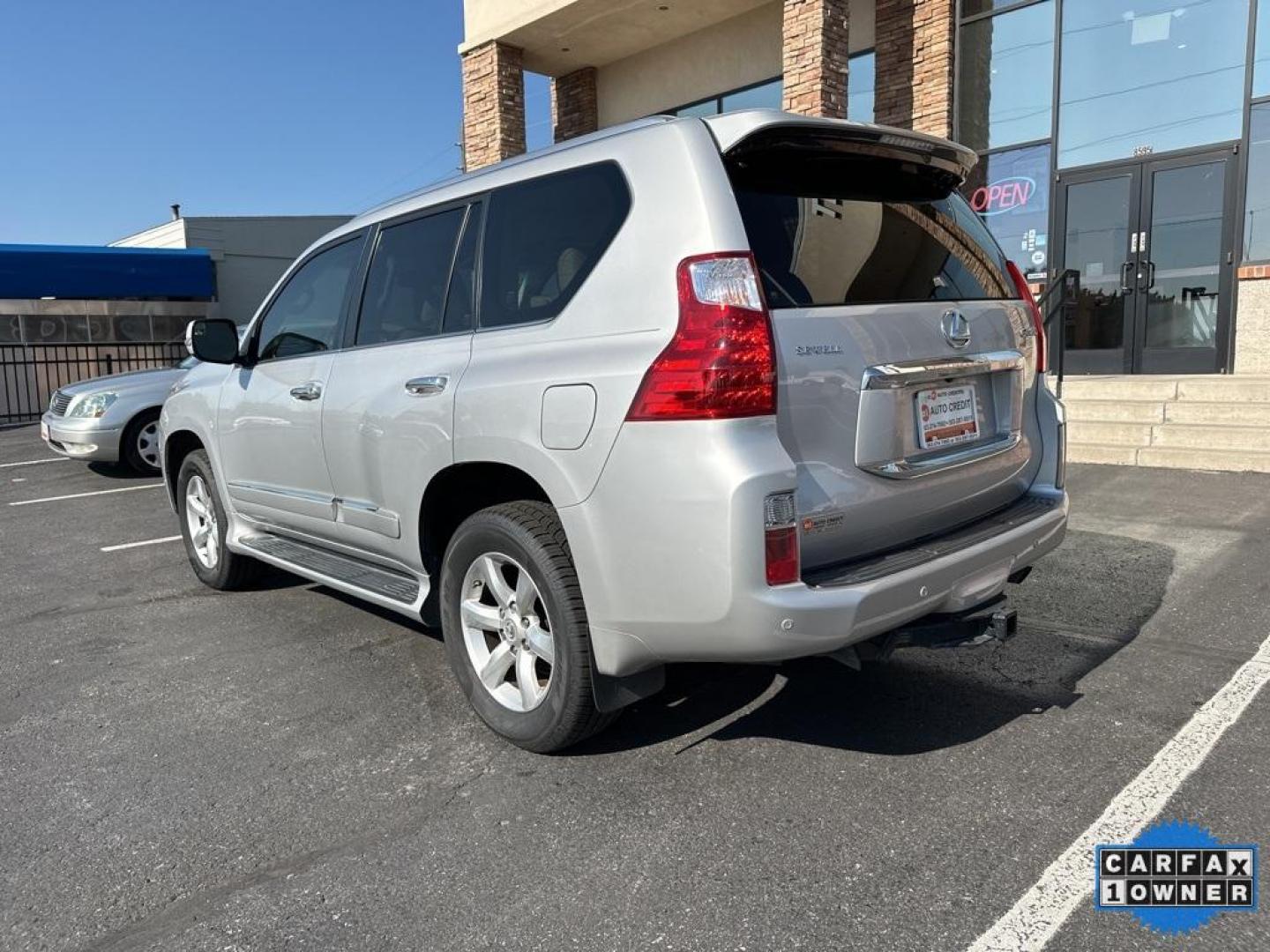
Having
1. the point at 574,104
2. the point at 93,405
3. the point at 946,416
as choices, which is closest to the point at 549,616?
the point at 946,416

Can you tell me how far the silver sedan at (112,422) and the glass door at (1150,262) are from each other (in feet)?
32.7

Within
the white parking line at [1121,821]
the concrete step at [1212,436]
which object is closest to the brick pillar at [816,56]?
the concrete step at [1212,436]

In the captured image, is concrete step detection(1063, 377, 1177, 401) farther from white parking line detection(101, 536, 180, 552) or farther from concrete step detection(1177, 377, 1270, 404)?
white parking line detection(101, 536, 180, 552)

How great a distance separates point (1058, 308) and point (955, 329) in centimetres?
657

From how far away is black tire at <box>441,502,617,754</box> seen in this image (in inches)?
113

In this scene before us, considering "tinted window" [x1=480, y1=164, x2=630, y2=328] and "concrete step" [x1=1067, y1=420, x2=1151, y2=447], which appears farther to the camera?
"concrete step" [x1=1067, y1=420, x2=1151, y2=447]

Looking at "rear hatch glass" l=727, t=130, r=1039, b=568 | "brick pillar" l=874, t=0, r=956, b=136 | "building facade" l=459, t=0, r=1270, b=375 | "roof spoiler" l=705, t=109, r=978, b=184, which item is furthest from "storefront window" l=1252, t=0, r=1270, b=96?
"roof spoiler" l=705, t=109, r=978, b=184

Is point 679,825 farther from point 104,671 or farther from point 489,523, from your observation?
point 104,671

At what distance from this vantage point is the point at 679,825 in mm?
2730

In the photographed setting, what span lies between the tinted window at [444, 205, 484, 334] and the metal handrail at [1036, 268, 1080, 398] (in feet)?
20.6

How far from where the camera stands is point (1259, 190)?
952 centimetres

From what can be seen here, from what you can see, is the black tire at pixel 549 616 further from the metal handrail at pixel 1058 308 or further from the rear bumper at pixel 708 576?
the metal handrail at pixel 1058 308

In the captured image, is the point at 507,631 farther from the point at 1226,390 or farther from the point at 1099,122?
the point at 1099,122

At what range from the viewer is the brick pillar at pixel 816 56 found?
34.7 feet
